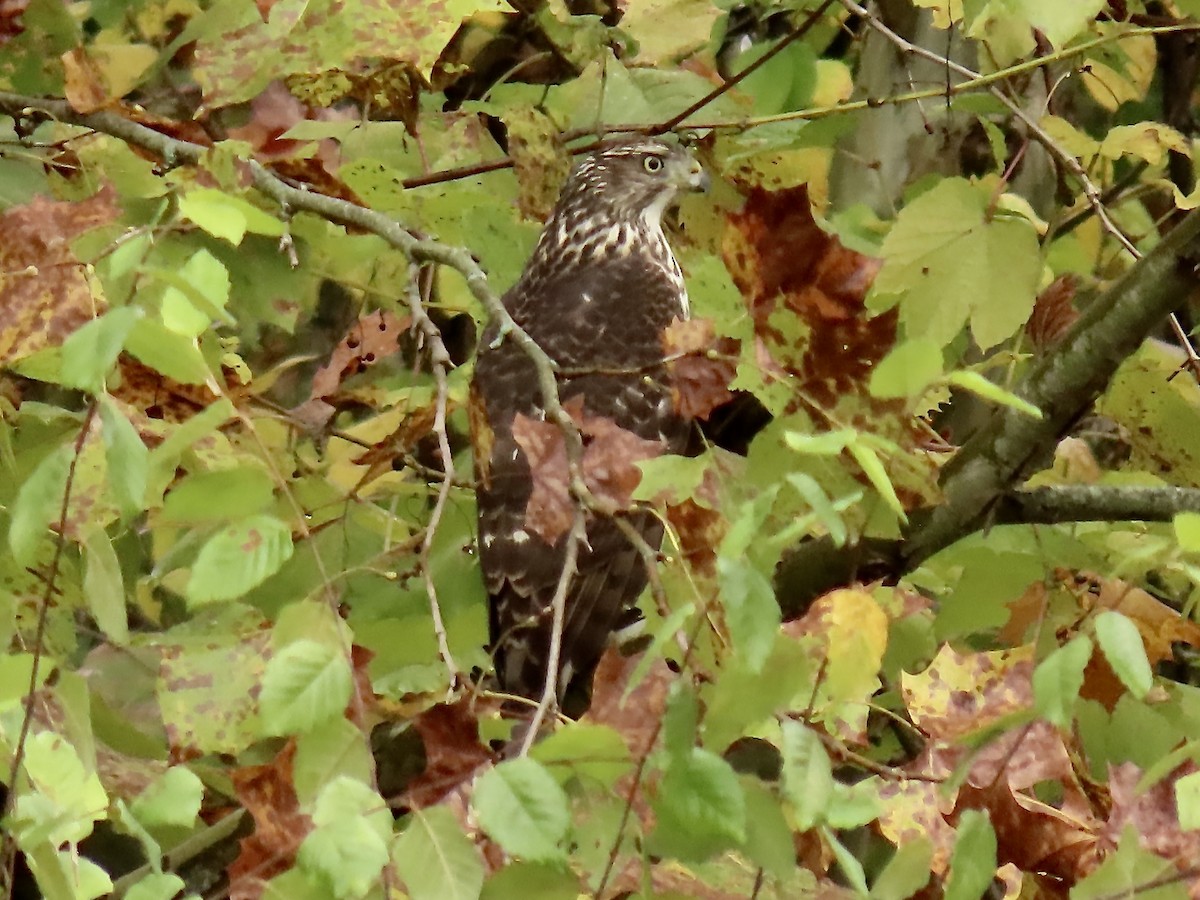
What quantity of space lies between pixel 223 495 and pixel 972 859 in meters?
0.61

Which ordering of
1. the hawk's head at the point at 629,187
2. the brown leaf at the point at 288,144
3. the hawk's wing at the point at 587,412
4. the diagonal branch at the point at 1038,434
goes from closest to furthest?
the diagonal branch at the point at 1038,434
the brown leaf at the point at 288,144
the hawk's wing at the point at 587,412
the hawk's head at the point at 629,187

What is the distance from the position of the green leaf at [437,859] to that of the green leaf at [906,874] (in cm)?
32

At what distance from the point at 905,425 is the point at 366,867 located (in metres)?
0.65

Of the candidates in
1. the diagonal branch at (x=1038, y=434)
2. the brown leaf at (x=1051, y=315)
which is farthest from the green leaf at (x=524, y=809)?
the brown leaf at (x=1051, y=315)

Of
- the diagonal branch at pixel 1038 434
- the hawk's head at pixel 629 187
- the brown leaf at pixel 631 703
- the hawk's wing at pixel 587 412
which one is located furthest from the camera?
the hawk's head at pixel 629 187

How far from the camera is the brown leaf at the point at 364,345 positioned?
2447mm

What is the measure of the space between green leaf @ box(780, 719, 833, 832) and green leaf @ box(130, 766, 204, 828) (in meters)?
0.43

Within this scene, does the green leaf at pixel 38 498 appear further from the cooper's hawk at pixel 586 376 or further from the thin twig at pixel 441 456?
the cooper's hawk at pixel 586 376

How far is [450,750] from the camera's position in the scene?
3.72ft

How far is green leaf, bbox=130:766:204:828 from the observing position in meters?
1.07

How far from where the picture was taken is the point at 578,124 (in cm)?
218

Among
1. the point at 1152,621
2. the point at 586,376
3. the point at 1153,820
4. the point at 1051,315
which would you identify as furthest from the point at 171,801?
the point at 1051,315

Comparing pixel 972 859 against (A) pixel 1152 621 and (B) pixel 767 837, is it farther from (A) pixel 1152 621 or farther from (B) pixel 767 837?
(A) pixel 1152 621

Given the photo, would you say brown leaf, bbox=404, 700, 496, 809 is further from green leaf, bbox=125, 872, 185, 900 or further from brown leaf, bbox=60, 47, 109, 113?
brown leaf, bbox=60, 47, 109, 113
